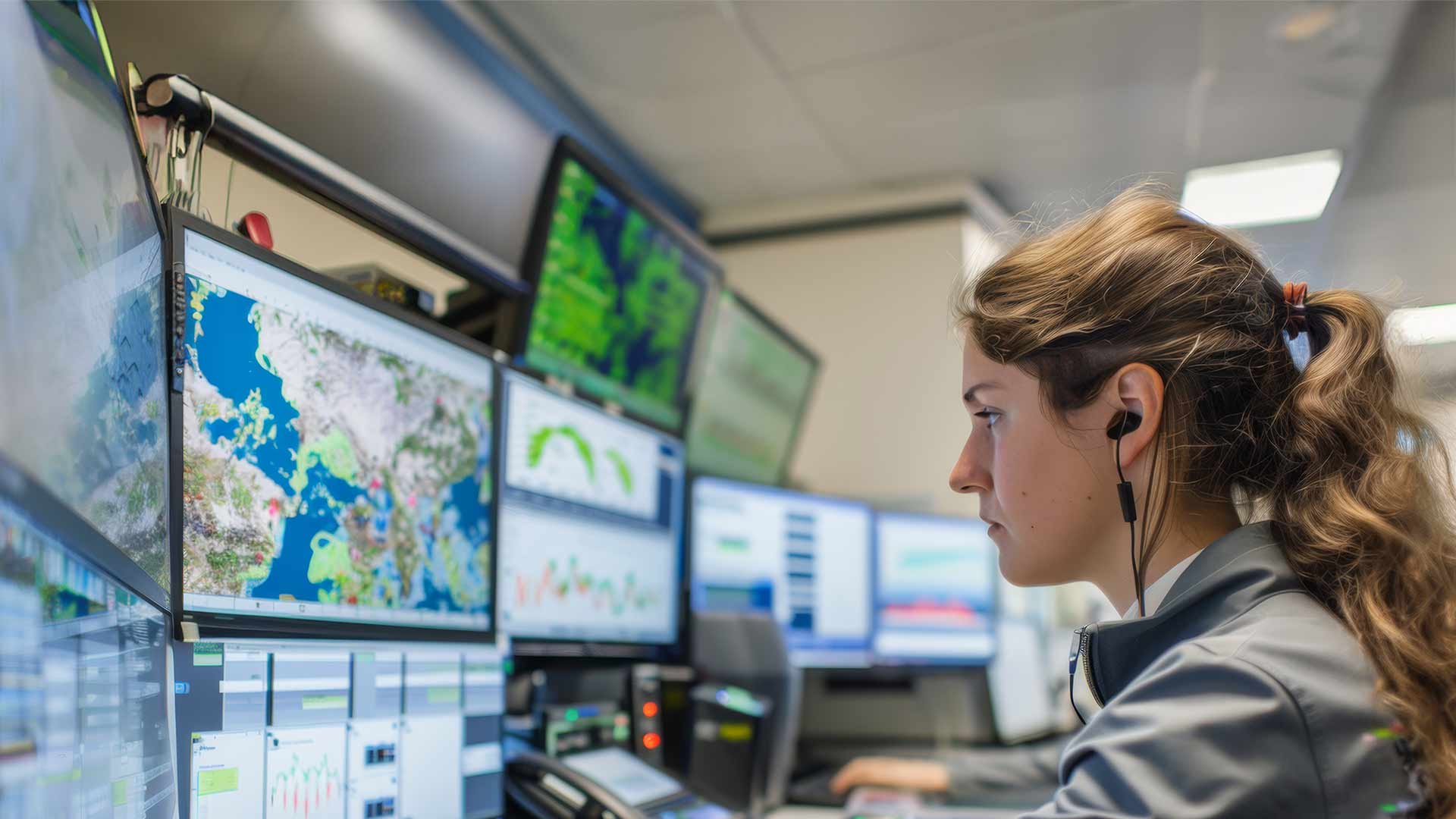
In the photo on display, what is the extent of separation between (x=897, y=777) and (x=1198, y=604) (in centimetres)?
127

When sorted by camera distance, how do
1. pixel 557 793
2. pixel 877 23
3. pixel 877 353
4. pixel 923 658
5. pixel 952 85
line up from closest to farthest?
pixel 557 793, pixel 877 23, pixel 952 85, pixel 923 658, pixel 877 353

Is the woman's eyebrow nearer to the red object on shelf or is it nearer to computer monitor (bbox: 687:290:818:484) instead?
the red object on shelf

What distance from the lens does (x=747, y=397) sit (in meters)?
2.63

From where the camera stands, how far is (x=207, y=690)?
868 millimetres

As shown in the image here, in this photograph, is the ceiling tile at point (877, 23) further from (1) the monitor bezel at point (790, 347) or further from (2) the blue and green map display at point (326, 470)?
(2) the blue and green map display at point (326, 470)

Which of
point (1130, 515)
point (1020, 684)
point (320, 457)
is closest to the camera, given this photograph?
point (1130, 515)

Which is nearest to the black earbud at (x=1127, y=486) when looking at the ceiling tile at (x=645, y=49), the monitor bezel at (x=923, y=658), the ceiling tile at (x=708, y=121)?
the ceiling tile at (x=645, y=49)

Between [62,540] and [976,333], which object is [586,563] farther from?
[62,540]

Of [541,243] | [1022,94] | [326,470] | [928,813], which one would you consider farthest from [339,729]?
[1022,94]

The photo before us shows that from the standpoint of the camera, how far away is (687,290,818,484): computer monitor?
95.8 inches

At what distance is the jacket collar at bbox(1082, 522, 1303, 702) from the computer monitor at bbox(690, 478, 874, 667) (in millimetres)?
1183

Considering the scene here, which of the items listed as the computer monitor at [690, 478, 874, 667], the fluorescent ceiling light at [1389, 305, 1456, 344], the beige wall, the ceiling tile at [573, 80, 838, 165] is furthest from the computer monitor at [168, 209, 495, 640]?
the beige wall

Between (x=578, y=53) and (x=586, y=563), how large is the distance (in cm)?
131

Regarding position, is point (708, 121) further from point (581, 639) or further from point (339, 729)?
point (339, 729)
